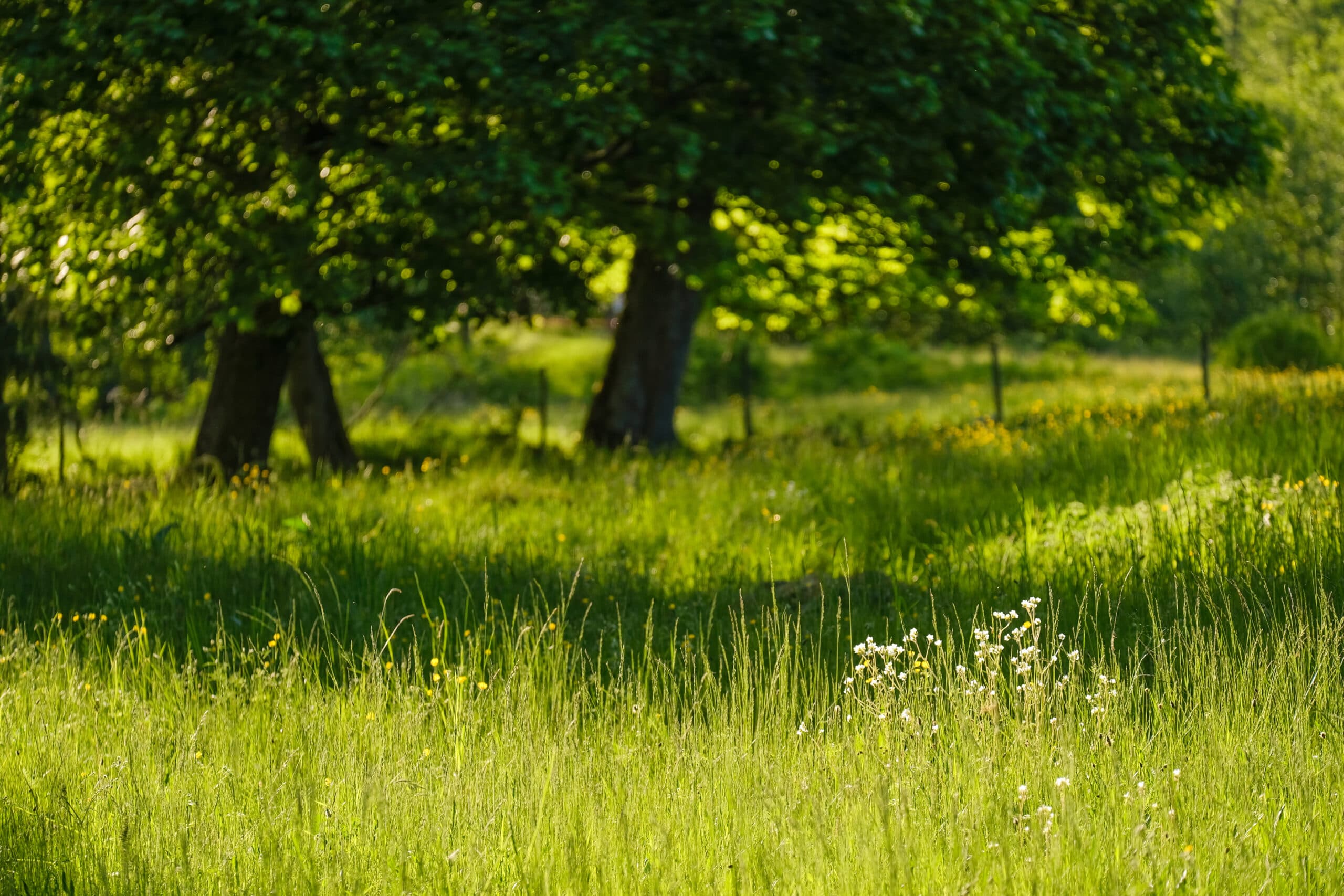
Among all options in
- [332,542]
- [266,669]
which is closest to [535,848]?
[266,669]

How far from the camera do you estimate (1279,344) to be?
A: 2619 cm

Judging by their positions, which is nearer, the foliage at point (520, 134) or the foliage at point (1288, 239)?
the foliage at point (520, 134)

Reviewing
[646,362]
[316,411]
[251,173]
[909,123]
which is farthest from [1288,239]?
[251,173]

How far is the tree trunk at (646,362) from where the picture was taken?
15859 mm

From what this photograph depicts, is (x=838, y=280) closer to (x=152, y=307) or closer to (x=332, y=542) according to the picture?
(x=152, y=307)

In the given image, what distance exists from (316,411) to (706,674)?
1157 centimetres

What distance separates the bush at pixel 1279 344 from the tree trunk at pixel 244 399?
19.2m

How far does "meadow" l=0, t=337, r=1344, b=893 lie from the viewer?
→ 3719 mm

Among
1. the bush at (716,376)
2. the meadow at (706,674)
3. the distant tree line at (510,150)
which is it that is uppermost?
the distant tree line at (510,150)

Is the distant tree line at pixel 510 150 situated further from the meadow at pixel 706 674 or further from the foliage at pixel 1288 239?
the foliage at pixel 1288 239

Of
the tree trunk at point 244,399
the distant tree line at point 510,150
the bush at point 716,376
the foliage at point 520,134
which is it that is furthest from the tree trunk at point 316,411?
the bush at point 716,376

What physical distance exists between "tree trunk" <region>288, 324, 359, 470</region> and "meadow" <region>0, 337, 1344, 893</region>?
3411mm

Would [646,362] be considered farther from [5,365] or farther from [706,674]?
[706,674]

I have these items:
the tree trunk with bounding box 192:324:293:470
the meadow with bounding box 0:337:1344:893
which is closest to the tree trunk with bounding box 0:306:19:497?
the meadow with bounding box 0:337:1344:893
